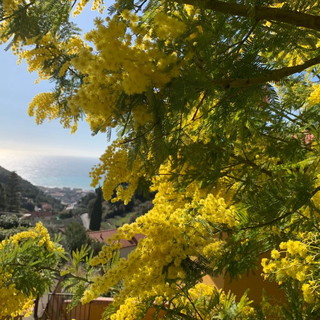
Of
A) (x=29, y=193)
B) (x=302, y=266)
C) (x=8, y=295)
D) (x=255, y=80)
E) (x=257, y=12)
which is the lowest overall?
(x=8, y=295)

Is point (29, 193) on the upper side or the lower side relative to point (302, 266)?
lower

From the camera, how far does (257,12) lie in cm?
130

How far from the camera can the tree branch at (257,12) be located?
125 cm

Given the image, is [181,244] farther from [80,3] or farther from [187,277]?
[80,3]

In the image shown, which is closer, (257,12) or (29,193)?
(257,12)

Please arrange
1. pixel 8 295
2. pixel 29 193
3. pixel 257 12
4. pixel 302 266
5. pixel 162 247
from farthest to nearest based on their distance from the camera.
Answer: pixel 29 193 < pixel 8 295 < pixel 162 247 < pixel 302 266 < pixel 257 12

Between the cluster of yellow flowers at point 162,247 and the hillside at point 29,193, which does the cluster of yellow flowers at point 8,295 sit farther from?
the hillside at point 29,193

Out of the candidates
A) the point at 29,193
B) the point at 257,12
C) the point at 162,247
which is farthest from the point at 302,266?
the point at 29,193

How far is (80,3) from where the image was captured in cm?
289

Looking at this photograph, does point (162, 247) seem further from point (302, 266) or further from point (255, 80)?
point (255, 80)

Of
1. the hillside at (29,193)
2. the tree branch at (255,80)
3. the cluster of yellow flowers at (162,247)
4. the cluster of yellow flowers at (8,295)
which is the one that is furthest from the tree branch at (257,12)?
the hillside at (29,193)

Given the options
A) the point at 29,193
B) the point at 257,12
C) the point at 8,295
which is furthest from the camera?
the point at 29,193

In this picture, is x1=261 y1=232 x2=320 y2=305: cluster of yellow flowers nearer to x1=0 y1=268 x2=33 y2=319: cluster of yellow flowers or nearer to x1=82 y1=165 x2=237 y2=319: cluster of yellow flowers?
x1=82 y1=165 x2=237 y2=319: cluster of yellow flowers

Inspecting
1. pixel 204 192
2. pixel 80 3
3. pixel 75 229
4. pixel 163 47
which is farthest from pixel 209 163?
pixel 75 229
